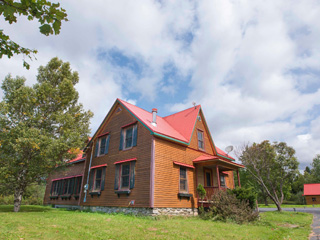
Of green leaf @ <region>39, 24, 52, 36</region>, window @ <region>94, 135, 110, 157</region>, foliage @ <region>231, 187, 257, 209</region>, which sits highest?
window @ <region>94, 135, 110, 157</region>

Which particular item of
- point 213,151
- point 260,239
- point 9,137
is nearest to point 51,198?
point 9,137

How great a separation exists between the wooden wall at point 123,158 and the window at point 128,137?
349 millimetres

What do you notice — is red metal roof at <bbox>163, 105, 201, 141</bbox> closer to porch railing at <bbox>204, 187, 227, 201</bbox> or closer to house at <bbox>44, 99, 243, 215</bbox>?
house at <bbox>44, 99, 243, 215</bbox>

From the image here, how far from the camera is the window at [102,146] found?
1814 centimetres

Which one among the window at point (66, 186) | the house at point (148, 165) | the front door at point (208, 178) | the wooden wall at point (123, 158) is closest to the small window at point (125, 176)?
the house at point (148, 165)

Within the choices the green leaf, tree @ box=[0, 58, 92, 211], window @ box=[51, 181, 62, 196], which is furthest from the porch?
window @ box=[51, 181, 62, 196]

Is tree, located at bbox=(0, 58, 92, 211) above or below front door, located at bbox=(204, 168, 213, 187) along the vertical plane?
above

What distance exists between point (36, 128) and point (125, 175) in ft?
25.0

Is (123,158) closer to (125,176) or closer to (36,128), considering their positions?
(125,176)

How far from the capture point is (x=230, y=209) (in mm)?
12703

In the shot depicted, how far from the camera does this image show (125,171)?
15.4 meters

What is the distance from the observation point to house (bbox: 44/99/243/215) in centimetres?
1362

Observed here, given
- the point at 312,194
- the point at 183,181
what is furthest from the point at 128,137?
the point at 312,194

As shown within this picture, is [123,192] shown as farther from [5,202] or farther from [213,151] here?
[5,202]
